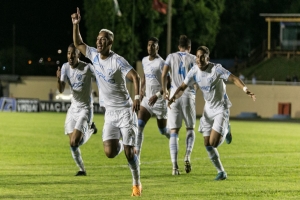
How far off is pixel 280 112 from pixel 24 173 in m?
35.7

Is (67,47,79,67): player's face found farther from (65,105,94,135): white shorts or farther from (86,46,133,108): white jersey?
(86,46,133,108): white jersey

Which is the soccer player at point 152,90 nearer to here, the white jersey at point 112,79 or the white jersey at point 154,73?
the white jersey at point 154,73

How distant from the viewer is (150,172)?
49.8 feet

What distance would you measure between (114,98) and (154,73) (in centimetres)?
404

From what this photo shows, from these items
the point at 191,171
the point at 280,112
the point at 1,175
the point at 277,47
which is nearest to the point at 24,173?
the point at 1,175

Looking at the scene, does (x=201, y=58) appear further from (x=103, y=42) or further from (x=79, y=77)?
(x=103, y=42)

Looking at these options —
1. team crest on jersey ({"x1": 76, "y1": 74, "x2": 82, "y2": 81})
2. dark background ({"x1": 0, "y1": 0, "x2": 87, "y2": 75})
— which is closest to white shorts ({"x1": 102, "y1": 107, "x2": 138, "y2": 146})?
team crest on jersey ({"x1": 76, "y1": 74, "x2": 82, "y2": 81})

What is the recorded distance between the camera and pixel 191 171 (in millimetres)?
15398

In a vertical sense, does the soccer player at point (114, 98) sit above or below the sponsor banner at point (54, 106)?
above

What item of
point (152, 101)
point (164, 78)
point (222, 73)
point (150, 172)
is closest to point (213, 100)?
point (222, 73)

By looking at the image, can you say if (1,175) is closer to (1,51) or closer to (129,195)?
(129,195)

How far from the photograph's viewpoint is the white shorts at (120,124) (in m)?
12.0

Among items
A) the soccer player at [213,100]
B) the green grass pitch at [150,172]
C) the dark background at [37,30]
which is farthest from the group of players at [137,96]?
the dark background at [37,30]

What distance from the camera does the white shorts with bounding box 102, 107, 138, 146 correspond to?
1197 cm
